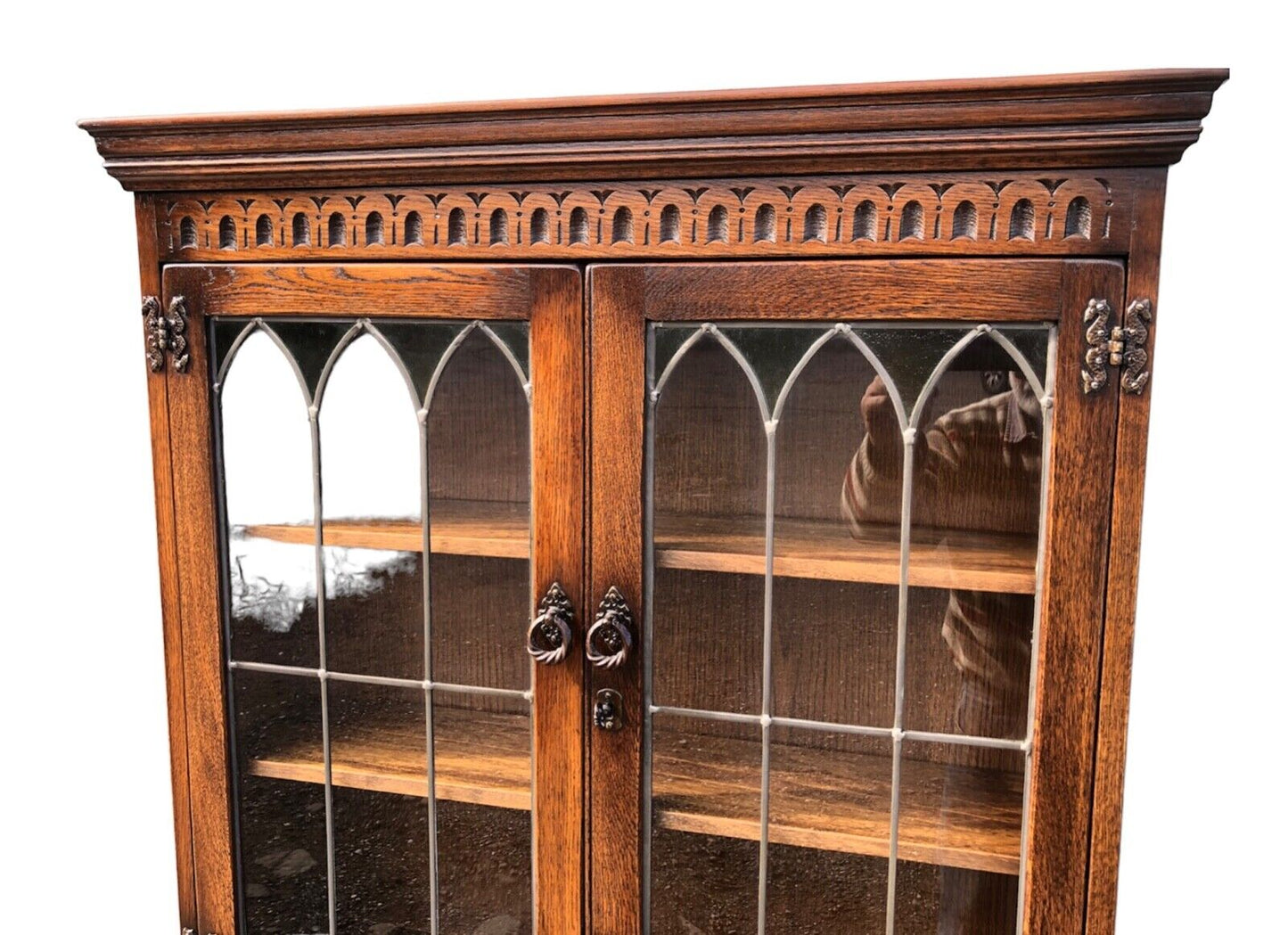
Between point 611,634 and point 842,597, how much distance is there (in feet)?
0.70

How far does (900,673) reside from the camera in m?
0.95

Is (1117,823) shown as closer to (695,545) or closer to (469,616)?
(695,545)

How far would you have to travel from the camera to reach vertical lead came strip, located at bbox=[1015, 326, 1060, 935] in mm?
869

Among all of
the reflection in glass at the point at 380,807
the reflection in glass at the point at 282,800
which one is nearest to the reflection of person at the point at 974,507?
the reflection in glass at the point at 380,807

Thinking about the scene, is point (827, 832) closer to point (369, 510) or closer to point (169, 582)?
point (369, 510)

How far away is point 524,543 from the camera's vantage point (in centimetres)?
102

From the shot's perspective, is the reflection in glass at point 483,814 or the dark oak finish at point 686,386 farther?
the reflection in glass at point 483,814

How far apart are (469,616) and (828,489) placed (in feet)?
1.26

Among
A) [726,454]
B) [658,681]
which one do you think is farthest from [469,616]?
[726,454]

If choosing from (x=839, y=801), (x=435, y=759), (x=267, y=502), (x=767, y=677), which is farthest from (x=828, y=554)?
(x=267, y=502)

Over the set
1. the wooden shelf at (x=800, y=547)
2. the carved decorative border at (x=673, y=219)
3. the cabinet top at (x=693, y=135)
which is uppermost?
the cabinet top at (x=693, y=135)

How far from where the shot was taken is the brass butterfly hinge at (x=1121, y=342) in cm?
84

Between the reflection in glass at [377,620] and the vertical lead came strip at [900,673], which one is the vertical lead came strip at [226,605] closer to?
the reflection in glass at [377,620]

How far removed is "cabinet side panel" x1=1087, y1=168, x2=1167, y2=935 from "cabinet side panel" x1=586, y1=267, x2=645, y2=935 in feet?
1.31
